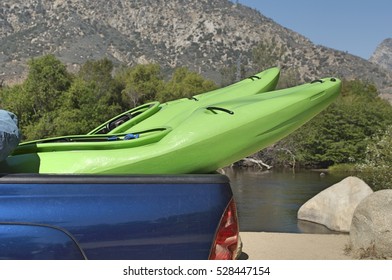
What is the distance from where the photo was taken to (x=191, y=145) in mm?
2225

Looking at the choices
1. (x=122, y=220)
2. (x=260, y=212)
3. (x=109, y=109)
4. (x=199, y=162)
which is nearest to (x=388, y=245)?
(x=199, y=162)

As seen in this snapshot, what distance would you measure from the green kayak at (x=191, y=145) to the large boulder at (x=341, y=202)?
367 inches

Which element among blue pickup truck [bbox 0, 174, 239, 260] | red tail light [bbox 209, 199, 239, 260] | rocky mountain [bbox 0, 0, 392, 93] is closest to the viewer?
blue pickup truck [bbox 0, 174, 239, 260]

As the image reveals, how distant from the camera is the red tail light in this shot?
1.87m

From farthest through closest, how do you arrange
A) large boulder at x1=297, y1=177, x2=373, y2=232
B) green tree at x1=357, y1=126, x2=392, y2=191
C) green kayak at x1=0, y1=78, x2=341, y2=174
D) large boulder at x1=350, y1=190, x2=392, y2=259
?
green tree at x1=357, y1=126, x2=392, y2=191, large boulder at x1=297, y1=177, x2=373, y2=232, large boulder at x1=350, y1=190, x2=392, y2=259, green kayak at x1=0, y1=78, x2=341, y2=174

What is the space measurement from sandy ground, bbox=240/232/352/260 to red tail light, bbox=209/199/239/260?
222 inches

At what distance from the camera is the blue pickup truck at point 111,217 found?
1.70 meters

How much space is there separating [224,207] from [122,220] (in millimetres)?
392

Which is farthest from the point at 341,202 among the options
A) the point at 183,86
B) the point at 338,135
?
the point at 183,86

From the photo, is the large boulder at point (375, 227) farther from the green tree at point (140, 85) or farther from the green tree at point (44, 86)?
the green tree at point (140, 85)

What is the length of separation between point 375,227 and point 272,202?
10857 mm

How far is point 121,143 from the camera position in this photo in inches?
93.0

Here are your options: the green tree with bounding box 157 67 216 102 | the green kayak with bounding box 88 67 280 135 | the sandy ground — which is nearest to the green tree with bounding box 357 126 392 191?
the sandy ground

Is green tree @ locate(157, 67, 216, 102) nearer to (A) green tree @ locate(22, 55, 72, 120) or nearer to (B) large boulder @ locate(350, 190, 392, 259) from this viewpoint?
(A) green tree @ locate(22, 55, 72, 120)
